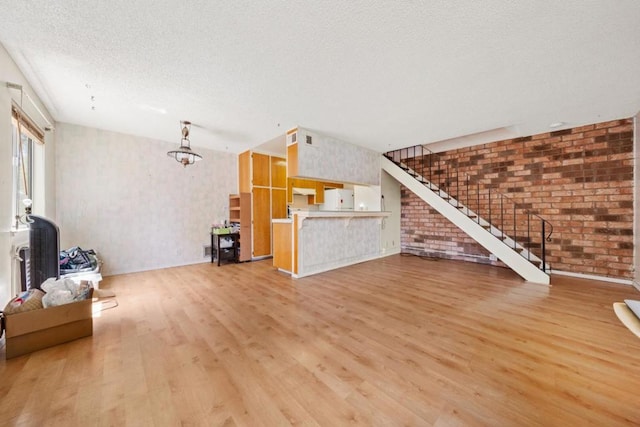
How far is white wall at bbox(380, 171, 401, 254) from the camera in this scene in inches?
251

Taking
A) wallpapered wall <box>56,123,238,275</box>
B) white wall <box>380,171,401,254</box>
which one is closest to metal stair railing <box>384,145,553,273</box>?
white wall <box>380,171,401,254</box>

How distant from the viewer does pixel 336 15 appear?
1858 millimetres

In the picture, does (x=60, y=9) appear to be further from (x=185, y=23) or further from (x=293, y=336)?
(x=293, y=336)

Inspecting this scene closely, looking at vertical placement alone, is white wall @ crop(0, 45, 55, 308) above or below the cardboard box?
above

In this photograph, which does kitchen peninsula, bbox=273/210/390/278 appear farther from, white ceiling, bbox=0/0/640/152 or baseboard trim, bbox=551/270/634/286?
baseboard trim, bbox=551/270/634/286

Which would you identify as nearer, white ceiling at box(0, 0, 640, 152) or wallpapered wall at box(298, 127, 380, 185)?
white ceiling at box(0, 0, 640, 152)

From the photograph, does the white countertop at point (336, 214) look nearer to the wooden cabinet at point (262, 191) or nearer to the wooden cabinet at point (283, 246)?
the wooden cabinet at point (283, 246)

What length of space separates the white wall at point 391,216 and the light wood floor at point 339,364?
10.2 feet

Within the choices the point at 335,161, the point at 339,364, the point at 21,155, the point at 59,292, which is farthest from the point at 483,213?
the point at 21,155

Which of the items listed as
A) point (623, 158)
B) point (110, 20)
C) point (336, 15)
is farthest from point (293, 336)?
point (623, 158)

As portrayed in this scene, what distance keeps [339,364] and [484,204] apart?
17.3ft

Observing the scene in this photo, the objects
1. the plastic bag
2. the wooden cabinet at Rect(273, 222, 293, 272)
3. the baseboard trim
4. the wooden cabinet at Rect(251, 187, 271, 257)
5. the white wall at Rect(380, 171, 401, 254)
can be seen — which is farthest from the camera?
the white wall at Rect(380, 171, 401, 254)

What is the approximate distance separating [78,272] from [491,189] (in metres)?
7.83

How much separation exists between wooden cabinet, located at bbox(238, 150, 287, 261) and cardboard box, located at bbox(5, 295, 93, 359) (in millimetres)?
3366
